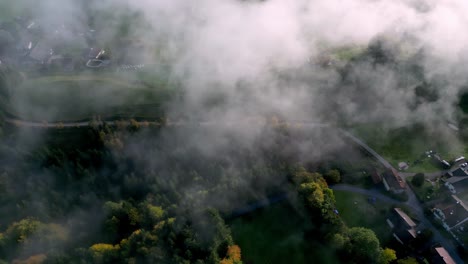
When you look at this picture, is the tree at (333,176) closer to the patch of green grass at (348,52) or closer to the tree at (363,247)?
the tree at (363,247)

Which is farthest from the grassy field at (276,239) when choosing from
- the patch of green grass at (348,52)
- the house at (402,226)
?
the patch of green grass at (348,52)

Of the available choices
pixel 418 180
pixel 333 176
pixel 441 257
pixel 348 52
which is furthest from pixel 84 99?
pixel 441 257

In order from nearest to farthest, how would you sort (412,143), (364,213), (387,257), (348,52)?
(387,257) < (364,213) < (412,143) < (348,52)

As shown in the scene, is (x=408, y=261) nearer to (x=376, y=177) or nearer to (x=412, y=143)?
(x=376, y=177)

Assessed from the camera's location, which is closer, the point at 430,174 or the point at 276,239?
the point at 276,239

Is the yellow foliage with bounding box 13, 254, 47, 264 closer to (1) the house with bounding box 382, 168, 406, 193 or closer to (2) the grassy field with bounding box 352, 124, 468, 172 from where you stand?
(1) the house with bounding box 382, 168, 406, 193

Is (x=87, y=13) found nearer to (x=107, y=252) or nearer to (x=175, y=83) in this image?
(x=175, y=83)
